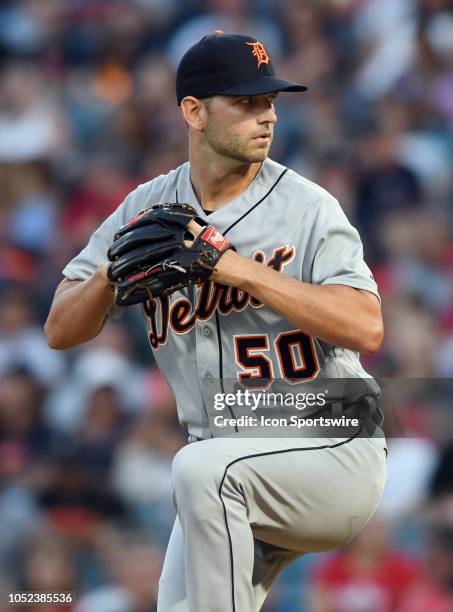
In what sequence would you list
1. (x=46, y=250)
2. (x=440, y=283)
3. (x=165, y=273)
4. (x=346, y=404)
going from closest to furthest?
(x=165, y=273), (x=346, y=404), (x=440, y=283), (x=46, y=250)

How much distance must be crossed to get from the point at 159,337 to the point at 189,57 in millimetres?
757

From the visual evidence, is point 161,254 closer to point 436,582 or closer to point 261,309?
point 261,309

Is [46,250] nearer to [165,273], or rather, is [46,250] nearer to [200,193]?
[200,193]

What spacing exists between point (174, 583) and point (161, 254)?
87cm

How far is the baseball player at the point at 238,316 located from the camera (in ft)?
8.95

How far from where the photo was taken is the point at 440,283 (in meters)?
6.21

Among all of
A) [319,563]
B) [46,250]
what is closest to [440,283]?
[319,563]

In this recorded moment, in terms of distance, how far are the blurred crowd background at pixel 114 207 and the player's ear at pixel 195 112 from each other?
3.20ft

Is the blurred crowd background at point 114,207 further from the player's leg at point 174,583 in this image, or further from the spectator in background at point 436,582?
the player's leg at point 174,583

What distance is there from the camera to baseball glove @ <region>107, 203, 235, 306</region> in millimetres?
A: 2771

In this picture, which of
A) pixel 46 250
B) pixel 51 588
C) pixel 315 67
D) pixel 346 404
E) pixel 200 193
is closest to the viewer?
pixel 346 404

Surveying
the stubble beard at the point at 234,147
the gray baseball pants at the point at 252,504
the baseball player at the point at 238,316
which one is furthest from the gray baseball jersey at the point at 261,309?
the gray baseball pants at the point at 252,504

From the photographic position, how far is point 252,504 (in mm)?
2779

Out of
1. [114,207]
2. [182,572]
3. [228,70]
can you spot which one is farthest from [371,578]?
[114,207]
